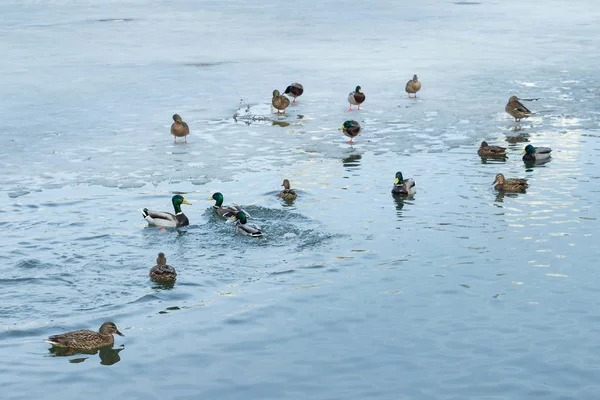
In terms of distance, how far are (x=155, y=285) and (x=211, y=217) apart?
3.94 metres

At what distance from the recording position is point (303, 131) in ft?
82.4

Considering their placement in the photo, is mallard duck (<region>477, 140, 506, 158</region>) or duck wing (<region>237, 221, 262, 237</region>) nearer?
duck wing (<region>237, 221, 262, 237</region>)

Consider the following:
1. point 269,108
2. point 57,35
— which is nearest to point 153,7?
point 57,35

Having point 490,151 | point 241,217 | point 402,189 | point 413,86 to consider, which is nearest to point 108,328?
point 241,217

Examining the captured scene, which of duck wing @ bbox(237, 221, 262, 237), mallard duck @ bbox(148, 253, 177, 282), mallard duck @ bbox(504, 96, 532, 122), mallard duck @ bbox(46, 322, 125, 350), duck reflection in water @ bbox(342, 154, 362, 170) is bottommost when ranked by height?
mallard duck @ bbox(46, 322, 125, 350)

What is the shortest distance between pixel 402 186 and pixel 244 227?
3775 mm

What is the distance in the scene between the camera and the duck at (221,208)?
17484 mm

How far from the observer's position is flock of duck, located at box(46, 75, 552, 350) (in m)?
12.2

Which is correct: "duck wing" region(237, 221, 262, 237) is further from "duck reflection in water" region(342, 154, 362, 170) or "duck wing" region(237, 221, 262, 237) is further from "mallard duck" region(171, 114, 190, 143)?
"mallard duck" region(171, 114, 190, 143)

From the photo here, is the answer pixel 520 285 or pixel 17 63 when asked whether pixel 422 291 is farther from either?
pixel 17 63

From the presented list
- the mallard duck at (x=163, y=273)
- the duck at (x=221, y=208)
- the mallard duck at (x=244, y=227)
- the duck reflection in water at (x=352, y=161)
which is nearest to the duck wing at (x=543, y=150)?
the duck reflection in water at (x=352, y=161)

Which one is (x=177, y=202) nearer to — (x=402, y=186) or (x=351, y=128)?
(x=402, y=186)

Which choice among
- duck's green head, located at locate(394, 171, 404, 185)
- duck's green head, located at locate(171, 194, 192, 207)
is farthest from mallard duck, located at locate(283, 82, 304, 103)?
duck's green head, located at locate(171, 194, 192, 207)

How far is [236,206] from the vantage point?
1783 centimetres
